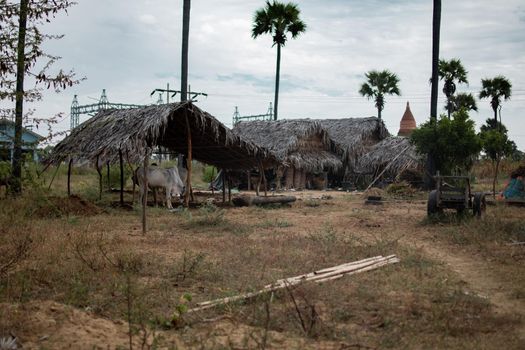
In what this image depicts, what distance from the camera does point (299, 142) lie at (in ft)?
100

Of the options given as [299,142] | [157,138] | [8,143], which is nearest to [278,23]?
[299,142]

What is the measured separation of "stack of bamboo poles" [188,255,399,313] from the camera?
5586mm

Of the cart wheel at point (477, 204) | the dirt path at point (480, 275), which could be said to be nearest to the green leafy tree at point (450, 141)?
the cart wheel at point (477, 204)

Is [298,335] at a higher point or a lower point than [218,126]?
lower

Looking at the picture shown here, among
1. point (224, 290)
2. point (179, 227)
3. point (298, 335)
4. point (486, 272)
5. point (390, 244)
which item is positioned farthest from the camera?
point (179, 227)

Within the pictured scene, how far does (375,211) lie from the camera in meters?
15.5

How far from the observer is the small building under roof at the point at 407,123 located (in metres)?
39.9

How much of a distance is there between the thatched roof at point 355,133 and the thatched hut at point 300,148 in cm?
63

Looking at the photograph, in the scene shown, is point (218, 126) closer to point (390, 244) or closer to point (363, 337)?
point (390, 244)

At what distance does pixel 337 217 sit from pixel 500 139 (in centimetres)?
1303

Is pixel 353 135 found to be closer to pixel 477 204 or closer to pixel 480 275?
pixel 477 204

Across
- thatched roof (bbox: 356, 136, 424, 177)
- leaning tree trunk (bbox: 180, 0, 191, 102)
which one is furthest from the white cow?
thatched roof (bbox: 356, 136, 424, 177)

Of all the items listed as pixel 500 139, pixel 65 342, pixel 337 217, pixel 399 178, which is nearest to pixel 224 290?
pixel 65 342

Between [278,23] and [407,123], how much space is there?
1236cm
